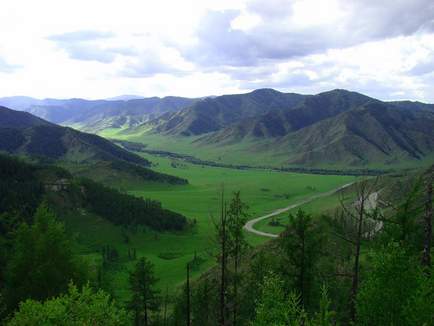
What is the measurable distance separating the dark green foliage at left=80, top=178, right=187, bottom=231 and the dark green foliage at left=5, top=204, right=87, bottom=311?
60.7 metres

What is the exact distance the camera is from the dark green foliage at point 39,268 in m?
30.6

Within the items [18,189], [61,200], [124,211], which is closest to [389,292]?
[124,211]

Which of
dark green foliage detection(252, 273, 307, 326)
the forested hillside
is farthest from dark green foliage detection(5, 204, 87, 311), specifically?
the forested hillside

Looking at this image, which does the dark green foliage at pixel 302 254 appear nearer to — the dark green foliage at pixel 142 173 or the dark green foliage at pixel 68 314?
the dark green foliage at pixel 68 314

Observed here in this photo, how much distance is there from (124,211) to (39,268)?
68.0m

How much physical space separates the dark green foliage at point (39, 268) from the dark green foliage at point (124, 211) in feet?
199

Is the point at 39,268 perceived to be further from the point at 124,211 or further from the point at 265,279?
the point at 124,211

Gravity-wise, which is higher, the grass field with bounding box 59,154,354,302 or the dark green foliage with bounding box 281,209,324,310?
the dark green foliage with bounding box 281,209,324,310

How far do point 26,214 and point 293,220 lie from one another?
76.2 meters

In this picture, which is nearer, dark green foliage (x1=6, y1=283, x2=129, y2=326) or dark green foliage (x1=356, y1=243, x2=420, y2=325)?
dark green foliage (x1=356, y1=243, x2=420, y2=325)

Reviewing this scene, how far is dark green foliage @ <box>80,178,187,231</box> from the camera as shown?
94.9m

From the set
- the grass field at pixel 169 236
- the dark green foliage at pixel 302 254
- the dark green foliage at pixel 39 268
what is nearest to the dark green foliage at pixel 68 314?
the grass field at pixel 169 236

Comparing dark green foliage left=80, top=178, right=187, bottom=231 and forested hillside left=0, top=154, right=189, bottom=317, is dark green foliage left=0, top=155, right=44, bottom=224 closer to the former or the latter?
forested hillside left=0, top=154, right=189, bottom=317

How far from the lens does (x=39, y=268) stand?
30.9 m
